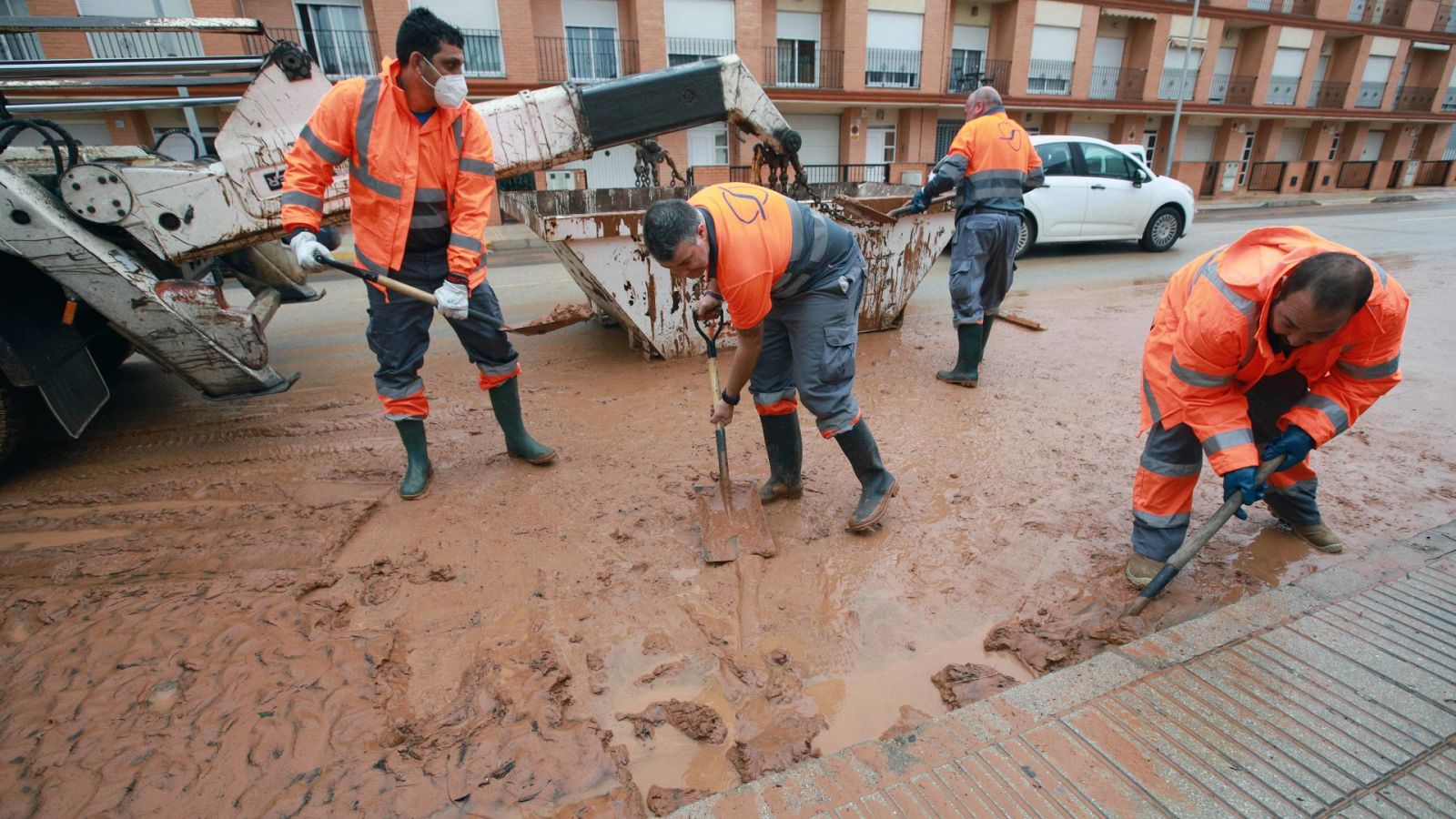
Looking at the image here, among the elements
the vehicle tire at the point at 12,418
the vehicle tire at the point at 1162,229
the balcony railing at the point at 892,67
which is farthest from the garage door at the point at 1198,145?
A: the vehicle tire at the point at 12,418

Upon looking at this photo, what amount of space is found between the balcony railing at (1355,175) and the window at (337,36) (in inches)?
1172

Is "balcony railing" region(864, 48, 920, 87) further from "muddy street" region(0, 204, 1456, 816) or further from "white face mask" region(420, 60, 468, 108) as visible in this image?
"white face mask" region(420, 60, 468, 108)

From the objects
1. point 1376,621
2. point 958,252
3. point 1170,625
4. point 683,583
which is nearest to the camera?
point 1376,621

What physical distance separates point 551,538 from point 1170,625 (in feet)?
7.10

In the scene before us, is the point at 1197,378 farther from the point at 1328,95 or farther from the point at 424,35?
the point at 1328,95

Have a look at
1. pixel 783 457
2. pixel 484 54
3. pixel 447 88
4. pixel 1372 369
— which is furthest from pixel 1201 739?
pixel 484 54

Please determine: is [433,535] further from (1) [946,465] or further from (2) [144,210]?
(1) [946,465]

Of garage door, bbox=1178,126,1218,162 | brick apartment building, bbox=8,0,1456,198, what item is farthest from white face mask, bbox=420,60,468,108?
garage door, bbox=1178,126,1218,162

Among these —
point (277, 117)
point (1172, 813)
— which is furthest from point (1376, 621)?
point (277, 117)

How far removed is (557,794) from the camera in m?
1.66

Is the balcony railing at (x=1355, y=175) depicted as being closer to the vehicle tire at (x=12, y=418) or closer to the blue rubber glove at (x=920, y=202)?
the blue rubber glove at (x=920, y=202)

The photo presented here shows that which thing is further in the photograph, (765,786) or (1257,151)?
(1257,151)

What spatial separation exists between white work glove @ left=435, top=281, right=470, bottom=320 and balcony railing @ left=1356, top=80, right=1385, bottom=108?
1267 inches

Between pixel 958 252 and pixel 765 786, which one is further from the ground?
pixel 958 252
